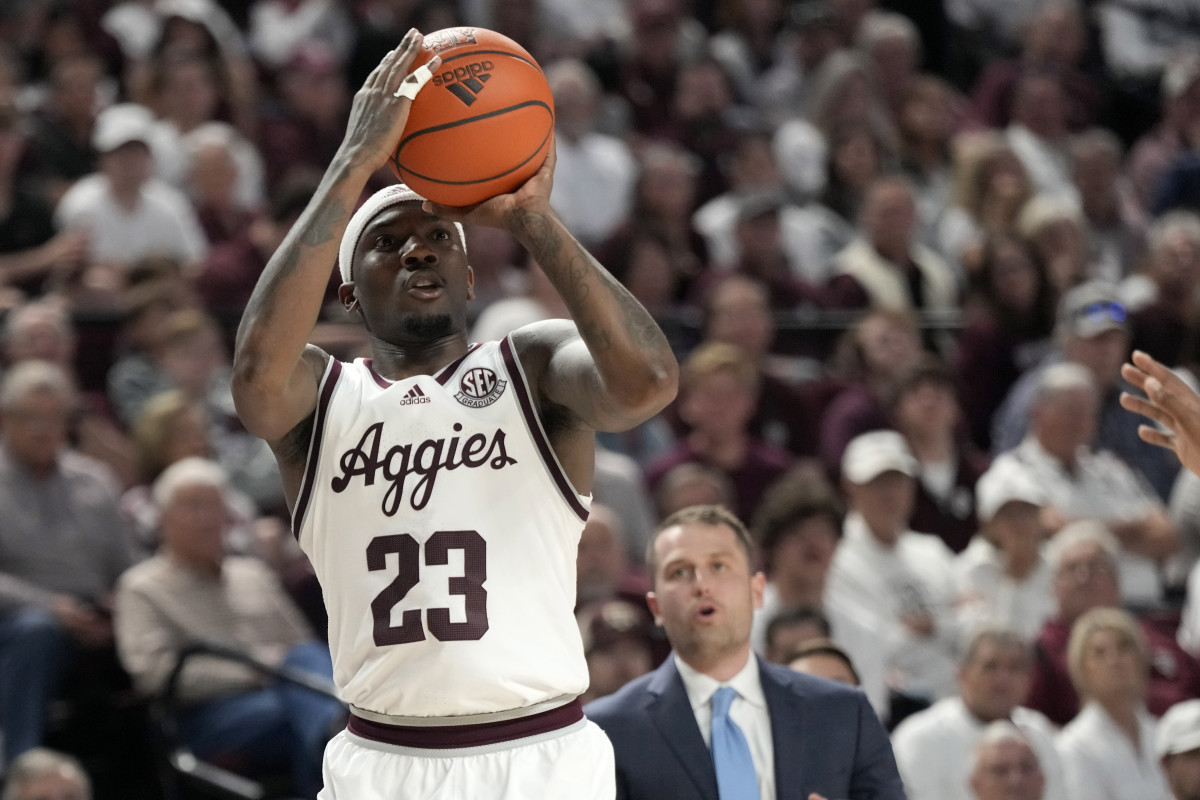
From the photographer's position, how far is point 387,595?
3566 millimetres

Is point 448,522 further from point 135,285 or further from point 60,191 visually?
point 60,191

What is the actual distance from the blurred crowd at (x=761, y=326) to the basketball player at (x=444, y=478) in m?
2.04

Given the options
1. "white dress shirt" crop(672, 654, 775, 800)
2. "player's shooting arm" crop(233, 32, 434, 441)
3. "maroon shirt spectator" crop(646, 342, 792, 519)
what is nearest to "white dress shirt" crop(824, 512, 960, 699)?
"maroon shirt spectator" crop(646, 342, 792, 519)

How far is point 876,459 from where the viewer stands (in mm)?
7906

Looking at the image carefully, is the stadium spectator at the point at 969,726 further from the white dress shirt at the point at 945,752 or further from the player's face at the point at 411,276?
the player's face at the point at 411,276

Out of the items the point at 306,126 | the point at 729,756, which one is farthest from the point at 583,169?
the point at 729,756

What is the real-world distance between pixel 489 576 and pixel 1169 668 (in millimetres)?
5158

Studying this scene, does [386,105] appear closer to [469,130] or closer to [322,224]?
[469,130]

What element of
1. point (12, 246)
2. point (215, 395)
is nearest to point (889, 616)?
point (215, 395)

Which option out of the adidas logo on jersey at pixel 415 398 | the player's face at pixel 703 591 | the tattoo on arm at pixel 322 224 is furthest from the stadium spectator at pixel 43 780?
the tattoo on arm at pixel 322 224

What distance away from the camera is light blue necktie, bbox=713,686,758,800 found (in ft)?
14.4

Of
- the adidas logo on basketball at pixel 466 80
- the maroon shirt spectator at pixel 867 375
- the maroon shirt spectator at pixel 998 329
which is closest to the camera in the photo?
the adidas logo on basketball at pixel 466 80

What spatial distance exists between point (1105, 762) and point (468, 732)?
4.24 meters

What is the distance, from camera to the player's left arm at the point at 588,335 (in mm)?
3422
